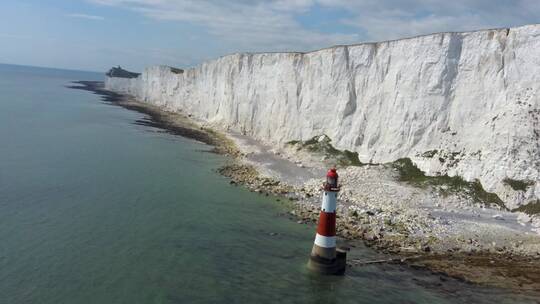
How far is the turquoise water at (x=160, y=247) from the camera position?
13.4m

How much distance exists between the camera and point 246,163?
33312 mm

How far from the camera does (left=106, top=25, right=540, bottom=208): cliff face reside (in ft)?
74.7

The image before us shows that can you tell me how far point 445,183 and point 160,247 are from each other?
14899 mm

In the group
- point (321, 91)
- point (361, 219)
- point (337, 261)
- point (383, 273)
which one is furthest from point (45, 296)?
point (321, 91)

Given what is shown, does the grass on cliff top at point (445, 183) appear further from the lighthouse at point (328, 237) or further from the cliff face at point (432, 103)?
the lighthouse at point (328, 237)

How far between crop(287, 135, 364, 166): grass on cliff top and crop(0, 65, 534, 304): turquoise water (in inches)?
312

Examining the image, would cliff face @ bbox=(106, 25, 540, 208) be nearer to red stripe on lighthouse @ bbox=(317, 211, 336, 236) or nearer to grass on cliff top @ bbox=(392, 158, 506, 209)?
grass on cliff top @ bbox=(392, 158, 506, 209)

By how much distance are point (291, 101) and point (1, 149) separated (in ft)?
70.5

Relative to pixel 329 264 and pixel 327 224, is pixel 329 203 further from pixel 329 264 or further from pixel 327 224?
pixel 329 264

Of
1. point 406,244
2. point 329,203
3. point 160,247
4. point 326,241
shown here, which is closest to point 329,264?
point 326,241

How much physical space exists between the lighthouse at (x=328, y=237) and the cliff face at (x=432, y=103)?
1120 centimetres

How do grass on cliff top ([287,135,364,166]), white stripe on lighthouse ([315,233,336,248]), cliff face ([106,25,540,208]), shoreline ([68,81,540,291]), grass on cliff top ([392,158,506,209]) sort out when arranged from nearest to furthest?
white stripe on lighthouse ([315,233,336,248]), shoreline ([68,81,540,291]), grass on cliff top ([392,158,506,209]), cliff face ([106,25,540,208]), grass on cliff top ([287,135,364,166])

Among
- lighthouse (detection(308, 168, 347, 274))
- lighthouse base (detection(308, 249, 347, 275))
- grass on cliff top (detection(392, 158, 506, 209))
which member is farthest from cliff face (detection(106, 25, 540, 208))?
lighthouse (detection(308, 168, 347, 274))

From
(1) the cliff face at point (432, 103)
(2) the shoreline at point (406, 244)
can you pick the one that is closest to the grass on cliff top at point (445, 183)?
(1) the cliff face at point (432, 103)
